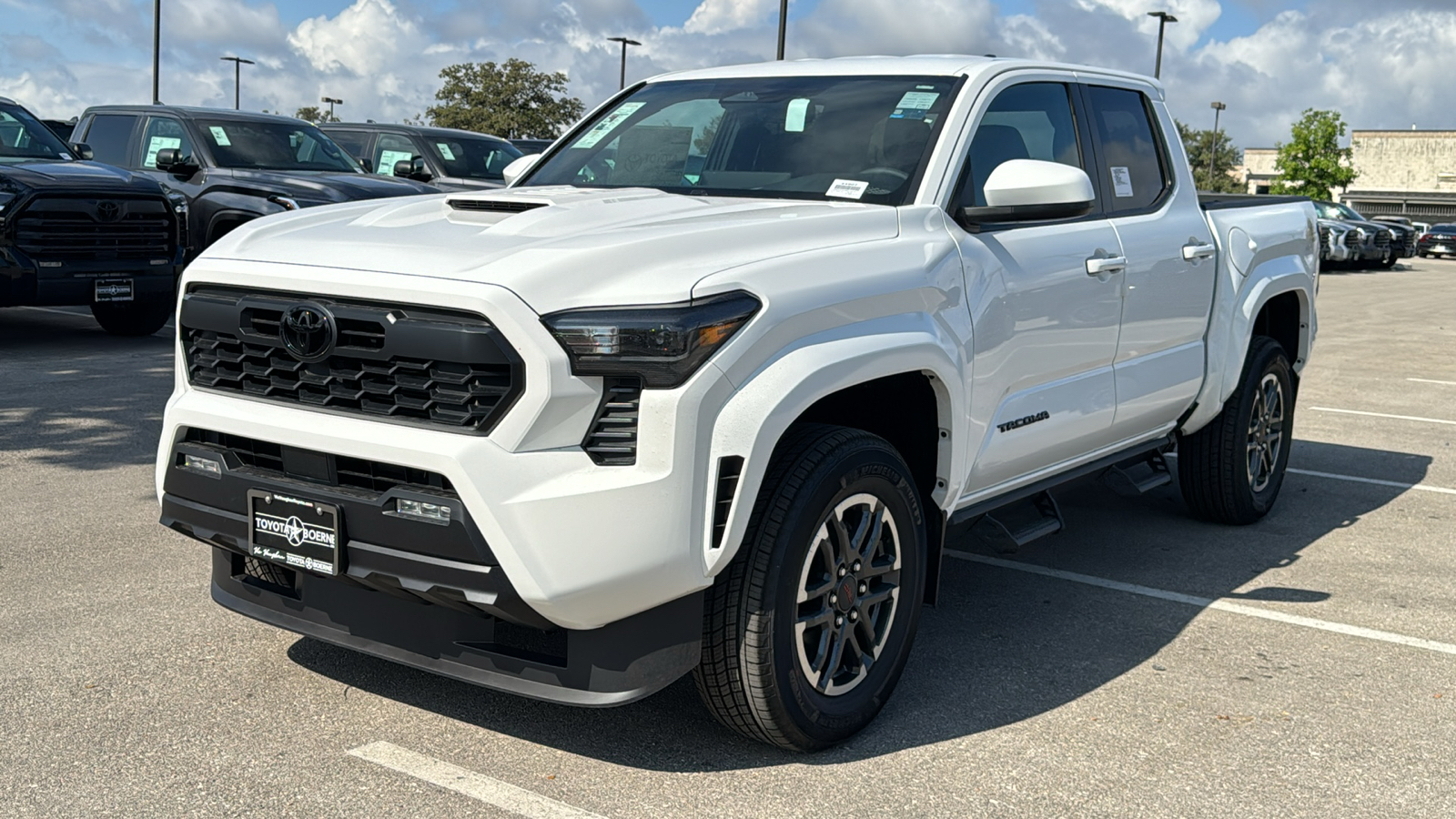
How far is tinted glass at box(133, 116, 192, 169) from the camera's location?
12.2 metres

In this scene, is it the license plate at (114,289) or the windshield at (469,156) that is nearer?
the license plate at (114,289)

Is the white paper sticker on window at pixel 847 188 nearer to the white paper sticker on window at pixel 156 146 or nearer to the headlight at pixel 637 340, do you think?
the headlight at pixel 637 340

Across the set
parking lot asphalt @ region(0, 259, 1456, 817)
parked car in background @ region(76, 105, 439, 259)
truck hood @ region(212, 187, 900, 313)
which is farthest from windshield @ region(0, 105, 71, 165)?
truck hood @ region(212, 187, 900, 313)

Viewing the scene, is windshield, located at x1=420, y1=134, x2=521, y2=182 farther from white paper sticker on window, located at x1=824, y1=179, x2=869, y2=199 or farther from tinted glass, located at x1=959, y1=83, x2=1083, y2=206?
white paper sticker on window, located at x1=824, y1=179, x2=869, y2=199

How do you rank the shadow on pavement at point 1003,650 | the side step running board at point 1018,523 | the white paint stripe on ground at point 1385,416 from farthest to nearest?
1. the white paint stripe on ground at point 1385,416
2. the side step running board at point 1018,523
3. the shadow on pavement at point 1003,650

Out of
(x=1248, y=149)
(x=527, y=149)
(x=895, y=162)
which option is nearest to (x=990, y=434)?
(x=895, y=162)

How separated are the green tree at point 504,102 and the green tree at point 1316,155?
30549mm

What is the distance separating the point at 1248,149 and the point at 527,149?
337 ft

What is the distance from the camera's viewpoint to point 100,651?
14.0 feet

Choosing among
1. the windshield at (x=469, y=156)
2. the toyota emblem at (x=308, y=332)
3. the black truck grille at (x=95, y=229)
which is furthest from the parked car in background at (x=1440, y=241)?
the toyota emblem at (x=308, y=332)

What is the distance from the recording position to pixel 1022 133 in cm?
→ 476

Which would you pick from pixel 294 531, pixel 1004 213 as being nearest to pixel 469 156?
pixel 1004 213

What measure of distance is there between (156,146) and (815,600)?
10.7 meters

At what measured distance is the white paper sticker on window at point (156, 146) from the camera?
1227 centimetres
